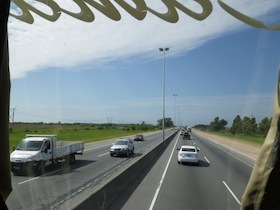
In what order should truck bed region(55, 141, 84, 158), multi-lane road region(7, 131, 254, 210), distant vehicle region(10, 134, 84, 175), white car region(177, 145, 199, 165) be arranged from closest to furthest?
1. multi-lane road region(7, 131, 254, 210)
2. distant vehicle region(10, 134, 84, 175)
3. truck bed region(55, 141, 84, 158)
4. white car region(177, 145, 199, 165)

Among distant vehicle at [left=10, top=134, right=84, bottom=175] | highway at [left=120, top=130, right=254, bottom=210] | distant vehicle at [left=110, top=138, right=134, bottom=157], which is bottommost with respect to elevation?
distant vehicle at [left=110, top=138, right=134, bottom=157]

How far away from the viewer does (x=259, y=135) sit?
126 inches

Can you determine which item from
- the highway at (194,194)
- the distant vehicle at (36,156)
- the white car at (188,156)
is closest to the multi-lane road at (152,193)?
the highway at (194,194)

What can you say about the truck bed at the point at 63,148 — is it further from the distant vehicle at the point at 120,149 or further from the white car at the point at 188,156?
the distant vehicle at the point at 120,149

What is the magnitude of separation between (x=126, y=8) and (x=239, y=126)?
1.72 metres

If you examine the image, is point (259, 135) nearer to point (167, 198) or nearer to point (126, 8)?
point (126, 8)

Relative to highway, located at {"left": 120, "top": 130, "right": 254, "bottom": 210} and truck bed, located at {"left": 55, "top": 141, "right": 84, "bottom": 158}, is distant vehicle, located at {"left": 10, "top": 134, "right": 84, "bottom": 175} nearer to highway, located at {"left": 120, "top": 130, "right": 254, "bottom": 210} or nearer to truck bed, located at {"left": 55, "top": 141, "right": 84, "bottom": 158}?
truck bed, located at {"left": 55, "top": 141, "right": 84, "bottom": 158}

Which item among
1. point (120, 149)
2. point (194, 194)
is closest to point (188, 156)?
point (120, 149)

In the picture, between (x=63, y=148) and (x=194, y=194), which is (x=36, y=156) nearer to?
(x=63, y=148)

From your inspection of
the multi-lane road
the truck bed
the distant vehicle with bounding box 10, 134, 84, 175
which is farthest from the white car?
the distant vehicle with bounding box 10, 134, 84, 175

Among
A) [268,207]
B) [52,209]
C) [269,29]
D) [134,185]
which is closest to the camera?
[268,207]

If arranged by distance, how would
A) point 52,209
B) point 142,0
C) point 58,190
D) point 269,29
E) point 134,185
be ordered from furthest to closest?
point 134,185 < point 58,190 < point 52,209 < point 142,0 < point 269,29

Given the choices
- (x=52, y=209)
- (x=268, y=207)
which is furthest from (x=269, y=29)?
(x=52, y=209)

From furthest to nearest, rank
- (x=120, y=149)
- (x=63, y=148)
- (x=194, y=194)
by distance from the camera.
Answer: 1. (x=120, y=149)
2. (x=194, y=194)
3. (x=63, y=148)
